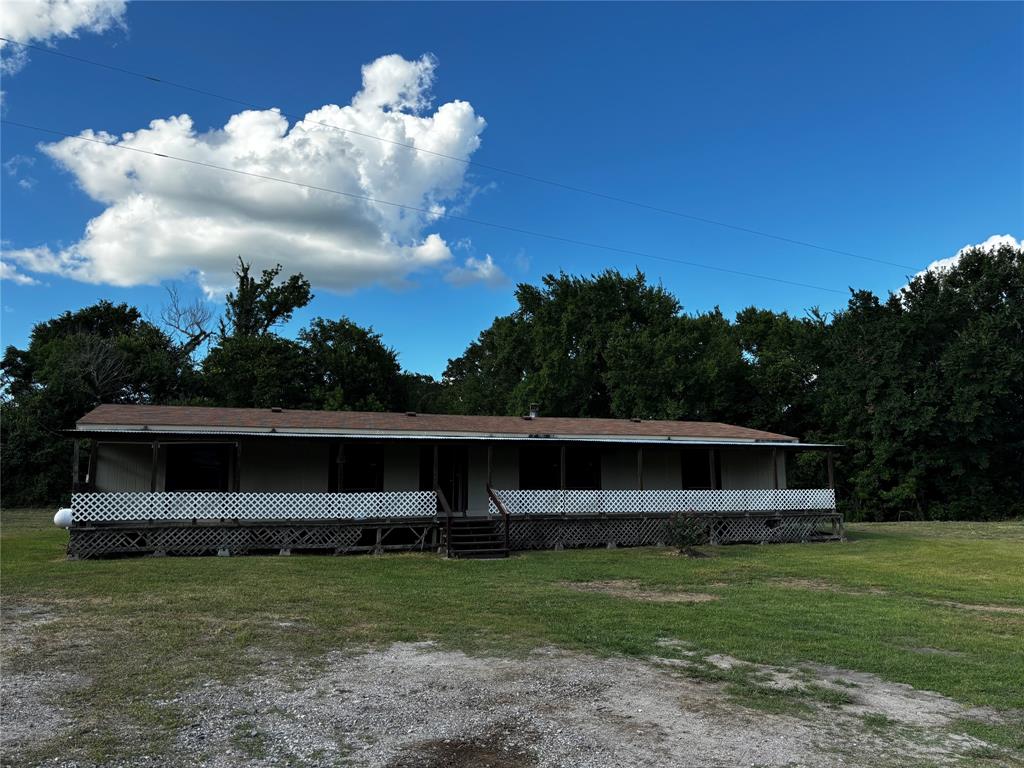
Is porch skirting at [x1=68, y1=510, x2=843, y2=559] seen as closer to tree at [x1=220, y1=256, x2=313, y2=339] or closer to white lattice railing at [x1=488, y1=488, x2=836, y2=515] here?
white lattice railing at [x1=488, y1=488, x2=836, y2=515]

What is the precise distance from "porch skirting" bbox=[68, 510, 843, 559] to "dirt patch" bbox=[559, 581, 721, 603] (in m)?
4.82

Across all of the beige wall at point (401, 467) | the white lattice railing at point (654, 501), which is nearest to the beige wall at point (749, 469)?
the white lattice railing at point (654, 501)

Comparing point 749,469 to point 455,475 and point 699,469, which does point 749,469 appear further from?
point 455,475

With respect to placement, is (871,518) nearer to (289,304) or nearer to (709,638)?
(709,638)

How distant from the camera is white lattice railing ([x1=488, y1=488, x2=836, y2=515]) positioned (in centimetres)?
1706

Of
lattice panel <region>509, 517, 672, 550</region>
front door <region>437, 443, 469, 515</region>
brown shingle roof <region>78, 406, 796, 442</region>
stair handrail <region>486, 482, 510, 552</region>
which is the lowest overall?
lattice panel <region>509, 517, 672, 550</region>

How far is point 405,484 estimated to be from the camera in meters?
18.1

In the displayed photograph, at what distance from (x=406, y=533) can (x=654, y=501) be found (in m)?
6.20

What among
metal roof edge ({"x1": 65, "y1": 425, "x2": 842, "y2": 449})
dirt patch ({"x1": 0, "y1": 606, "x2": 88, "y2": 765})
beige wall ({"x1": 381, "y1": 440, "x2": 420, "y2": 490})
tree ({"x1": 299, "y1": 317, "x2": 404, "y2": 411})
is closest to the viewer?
dirt patch ({"x1": 0, "y1": 606, "x2": 88, "y2": 765})

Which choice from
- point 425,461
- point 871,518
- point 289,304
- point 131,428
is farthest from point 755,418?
point 131,428

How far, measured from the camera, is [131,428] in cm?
1534

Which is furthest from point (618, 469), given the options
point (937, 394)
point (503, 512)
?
point (937, 394)

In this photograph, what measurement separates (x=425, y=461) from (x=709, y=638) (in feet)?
38.8

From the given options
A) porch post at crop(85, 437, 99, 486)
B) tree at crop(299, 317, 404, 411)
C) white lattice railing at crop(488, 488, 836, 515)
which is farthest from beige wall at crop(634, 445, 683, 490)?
tree at crop(299, 317, 404, 411)
